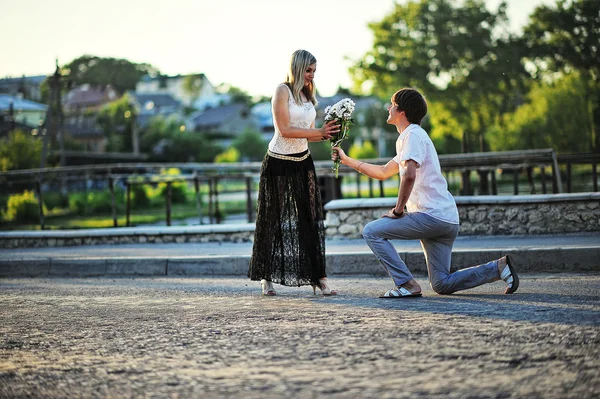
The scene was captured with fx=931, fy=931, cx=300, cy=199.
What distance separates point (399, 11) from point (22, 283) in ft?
137

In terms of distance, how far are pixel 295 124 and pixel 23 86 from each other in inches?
2118

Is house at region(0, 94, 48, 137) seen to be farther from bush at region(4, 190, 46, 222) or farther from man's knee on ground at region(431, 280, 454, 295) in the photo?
man's knee on ground at region(431, 280, 454, 295)

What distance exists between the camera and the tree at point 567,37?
49.5m

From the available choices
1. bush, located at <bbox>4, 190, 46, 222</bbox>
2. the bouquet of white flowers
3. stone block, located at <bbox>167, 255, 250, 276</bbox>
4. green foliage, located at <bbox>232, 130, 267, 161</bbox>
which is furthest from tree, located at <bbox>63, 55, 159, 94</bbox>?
the bouquet of white flowers

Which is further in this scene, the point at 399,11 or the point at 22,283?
the point at 399,11

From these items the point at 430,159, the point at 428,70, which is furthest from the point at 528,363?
the point at 428,70

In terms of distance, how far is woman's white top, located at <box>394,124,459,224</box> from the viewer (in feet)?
23.2

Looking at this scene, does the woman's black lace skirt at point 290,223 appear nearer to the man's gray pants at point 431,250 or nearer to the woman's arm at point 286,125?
the woman's arm at point 286,125

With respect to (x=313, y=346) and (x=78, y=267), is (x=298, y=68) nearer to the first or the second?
(x=313, y=346)

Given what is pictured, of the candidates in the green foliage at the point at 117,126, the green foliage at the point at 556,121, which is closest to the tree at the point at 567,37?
the green foliage at the point at 556,121

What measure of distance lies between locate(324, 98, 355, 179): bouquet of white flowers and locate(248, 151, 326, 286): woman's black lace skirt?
0.32 meters

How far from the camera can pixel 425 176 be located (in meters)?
7.16

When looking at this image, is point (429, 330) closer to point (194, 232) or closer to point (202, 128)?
point (194, 232)

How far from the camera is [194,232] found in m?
15.0
